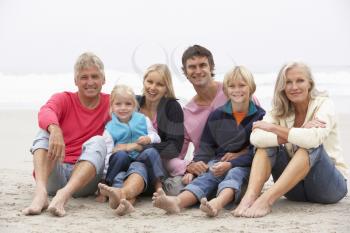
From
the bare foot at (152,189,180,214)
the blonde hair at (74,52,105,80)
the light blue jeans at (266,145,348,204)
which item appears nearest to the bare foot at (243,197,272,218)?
the light blue jeans at (266,145,348,204)

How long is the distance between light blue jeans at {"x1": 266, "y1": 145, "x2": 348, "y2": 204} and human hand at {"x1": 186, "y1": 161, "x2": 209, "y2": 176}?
1.48ft

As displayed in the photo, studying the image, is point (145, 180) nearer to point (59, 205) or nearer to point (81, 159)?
point (81, 159)

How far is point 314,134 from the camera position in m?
3.16

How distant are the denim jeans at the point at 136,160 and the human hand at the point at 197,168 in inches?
9.0

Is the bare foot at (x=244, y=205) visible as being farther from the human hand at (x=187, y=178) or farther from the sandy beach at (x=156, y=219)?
the human hand at (x=187, y=178)

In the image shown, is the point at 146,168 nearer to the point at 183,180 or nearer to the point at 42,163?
the point at 183,180

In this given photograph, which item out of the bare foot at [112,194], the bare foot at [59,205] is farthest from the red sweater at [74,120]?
the bare foot at [112,194]

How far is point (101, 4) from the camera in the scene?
18.8m

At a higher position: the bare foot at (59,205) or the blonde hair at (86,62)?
the blonde hair at (86,62)

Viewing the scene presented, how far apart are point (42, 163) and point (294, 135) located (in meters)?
1.58

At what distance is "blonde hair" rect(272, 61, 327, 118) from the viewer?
3.50 meters

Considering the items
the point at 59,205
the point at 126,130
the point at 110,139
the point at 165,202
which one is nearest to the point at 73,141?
the point at 110,139

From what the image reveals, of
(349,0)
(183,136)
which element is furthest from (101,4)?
(183,136)

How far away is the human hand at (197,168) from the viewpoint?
12.0 feet
